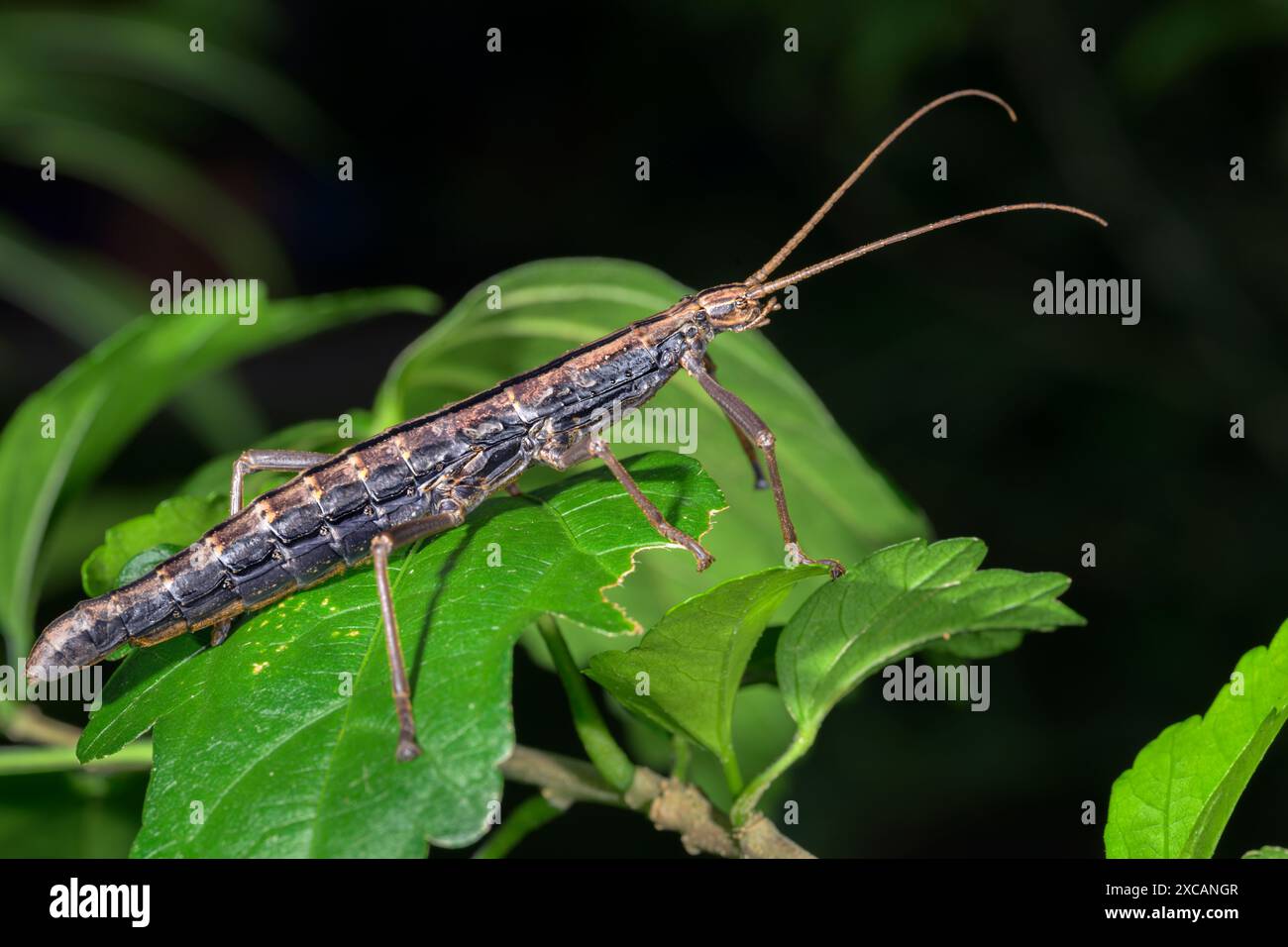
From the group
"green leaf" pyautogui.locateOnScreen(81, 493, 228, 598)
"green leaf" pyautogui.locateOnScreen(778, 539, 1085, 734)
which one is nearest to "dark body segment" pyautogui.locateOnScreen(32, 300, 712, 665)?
"green leaf" pyautogui.locateOnScreen(81, 493, 228, 598)

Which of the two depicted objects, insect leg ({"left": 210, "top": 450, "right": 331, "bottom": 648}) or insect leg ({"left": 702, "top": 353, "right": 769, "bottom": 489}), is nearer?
insect leg ({"left": 210, "top": 450, "right": 331, "bottom": 648})

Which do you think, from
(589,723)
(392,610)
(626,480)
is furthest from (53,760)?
(626,480)

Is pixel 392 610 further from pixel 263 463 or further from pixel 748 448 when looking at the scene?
pixel 748 448

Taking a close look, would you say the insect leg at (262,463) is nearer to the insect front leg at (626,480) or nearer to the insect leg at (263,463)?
the insect leg at (263,463)

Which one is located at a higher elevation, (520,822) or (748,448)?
(748,448)

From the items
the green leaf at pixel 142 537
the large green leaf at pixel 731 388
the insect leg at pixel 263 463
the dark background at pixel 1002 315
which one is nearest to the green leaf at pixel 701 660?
the large green leaf at pixel 731 388

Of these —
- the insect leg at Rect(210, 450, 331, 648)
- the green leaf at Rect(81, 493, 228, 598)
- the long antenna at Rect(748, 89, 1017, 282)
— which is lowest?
the green leaf at Rect(81, 493, 228, 598)

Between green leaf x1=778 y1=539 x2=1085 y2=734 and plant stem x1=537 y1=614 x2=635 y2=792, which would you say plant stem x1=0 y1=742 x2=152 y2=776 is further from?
green leaf x1=778 y1=539 x2=1085 y2=734
